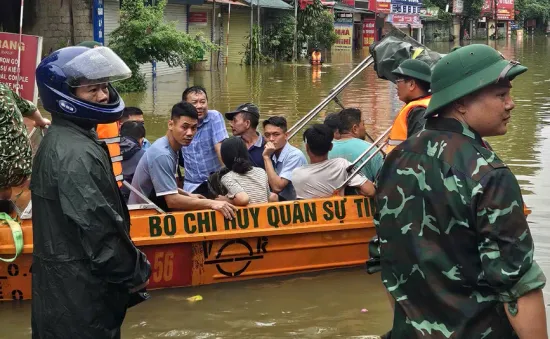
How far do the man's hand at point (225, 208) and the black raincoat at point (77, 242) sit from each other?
3132mm

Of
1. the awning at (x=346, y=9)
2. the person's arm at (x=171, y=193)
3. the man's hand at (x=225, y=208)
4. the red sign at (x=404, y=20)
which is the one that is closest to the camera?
the person's arm at (x=171, y=193)

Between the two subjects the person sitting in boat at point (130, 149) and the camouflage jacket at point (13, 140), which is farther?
the person sitting in boat at point (130, 149)

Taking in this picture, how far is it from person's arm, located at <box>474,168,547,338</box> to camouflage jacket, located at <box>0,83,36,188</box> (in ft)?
13.3

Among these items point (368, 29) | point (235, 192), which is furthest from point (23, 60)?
point (368, 29)

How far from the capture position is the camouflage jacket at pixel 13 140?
215 inches

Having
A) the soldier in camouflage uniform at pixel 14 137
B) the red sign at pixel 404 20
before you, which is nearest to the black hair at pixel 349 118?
the soldier in camouflage uniform at pixel 14 137

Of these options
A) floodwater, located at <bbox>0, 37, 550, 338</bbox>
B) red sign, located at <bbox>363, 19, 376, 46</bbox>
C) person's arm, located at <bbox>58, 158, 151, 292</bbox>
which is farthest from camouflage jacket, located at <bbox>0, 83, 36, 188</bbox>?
red sign, located at <bbox>363, 19, 376, 46</bbox>

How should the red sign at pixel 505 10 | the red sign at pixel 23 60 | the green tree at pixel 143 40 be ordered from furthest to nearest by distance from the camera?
the red sign at pixel 505 10
the green tree at pixel 143 40
the red sign at pixel 23 60

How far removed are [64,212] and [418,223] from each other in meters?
1.25

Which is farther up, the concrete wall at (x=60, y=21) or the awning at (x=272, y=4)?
the awning at (x=272, y=4)

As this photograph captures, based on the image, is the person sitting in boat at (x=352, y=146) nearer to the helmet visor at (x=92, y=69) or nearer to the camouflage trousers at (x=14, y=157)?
the camouflage trousers at (x=14, y=157)

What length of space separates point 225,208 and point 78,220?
336cm

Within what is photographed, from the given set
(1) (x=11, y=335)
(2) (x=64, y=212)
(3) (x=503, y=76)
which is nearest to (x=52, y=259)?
(2) (x=64, y=212)

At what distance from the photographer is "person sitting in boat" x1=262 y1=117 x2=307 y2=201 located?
6875mm
